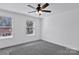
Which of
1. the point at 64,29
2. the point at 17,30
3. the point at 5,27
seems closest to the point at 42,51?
the point at 64,29

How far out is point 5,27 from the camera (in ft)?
15.3

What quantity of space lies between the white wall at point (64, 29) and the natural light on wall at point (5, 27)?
3.07 meters

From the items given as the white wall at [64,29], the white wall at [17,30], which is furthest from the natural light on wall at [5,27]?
the white wall at [64,29]

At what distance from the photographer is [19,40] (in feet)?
17.3

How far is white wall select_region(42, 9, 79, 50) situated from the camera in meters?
4.22

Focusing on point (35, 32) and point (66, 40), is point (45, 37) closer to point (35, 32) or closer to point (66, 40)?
point (35, 32)

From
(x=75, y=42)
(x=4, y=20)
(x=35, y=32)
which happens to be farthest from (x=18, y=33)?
(x=75, y=42)

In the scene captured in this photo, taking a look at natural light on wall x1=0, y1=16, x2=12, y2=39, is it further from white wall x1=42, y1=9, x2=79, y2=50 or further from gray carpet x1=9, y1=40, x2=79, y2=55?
white wall x1=42, y1=9, x2=79, y2=50

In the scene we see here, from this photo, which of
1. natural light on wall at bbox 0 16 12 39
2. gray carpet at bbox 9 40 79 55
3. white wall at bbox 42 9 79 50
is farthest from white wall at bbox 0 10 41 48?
white wall at bbox 42 9 79 50

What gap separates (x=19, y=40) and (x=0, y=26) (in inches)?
59.9

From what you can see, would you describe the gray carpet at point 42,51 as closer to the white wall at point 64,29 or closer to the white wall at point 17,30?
the white wall at point 64,29

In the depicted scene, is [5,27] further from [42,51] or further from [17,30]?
[42,51]

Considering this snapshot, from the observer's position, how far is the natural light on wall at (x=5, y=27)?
450 cm

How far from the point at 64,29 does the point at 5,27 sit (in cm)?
363
